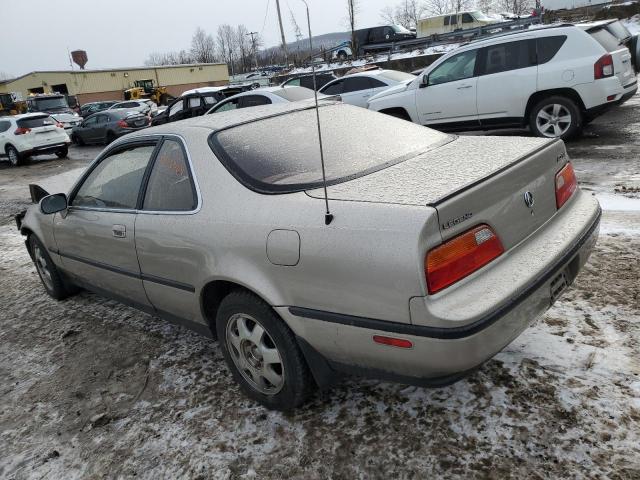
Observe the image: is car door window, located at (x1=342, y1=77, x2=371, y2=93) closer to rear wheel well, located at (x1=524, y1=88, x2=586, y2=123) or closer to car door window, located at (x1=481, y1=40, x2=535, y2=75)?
car door window, located at (x1=481, y1=40, x2=535, y2=75)

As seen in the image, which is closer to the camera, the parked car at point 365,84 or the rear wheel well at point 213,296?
the rear wheel well at point 213,296

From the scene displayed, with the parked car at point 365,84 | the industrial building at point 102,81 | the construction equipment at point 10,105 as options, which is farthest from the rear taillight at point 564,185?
the industrial building at point 102,81

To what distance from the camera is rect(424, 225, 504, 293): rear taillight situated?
194cm

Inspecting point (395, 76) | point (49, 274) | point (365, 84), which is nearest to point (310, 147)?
point (49, 274)

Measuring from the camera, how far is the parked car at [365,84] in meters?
11.2

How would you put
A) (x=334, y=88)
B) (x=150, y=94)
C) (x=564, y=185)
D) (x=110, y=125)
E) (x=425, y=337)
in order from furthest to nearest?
(x=150, y=94) → (x=110, y=125) → (x=334, y=88) → (x=564, y=185) → (x=425, y=337)

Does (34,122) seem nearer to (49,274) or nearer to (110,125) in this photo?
(110,125)

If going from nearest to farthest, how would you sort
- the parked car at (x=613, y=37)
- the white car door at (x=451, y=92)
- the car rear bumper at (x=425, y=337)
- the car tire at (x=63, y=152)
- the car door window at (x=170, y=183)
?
1. the car rear bumper at (x=425, y=337)
2. the car door window at (x=170, y=183)
3. the parked car at (x=613, y=37)
4. the white car door at (x=451, y=92)
5. the car tire at (x=63, y=152)

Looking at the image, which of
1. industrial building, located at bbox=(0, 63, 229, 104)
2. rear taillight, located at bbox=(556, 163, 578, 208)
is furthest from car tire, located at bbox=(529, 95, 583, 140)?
industrial building, located at bbox=(0, 63, 229, 104)

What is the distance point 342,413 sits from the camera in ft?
8.43

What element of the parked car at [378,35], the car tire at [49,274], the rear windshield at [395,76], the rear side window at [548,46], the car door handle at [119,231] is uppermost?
the parked car at [378,35]

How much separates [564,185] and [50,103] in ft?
104

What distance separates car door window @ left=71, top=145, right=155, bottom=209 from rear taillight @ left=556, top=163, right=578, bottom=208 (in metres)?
2.35

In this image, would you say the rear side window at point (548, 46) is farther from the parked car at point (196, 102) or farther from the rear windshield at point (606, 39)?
the parked car at point (196, 102)
